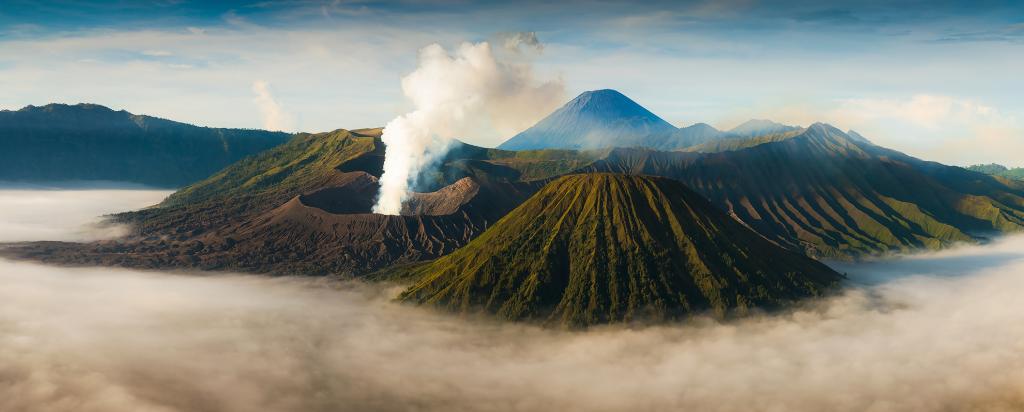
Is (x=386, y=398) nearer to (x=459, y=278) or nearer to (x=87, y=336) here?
(x=459, y=278)

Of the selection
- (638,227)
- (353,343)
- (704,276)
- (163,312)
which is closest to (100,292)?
(163,312)

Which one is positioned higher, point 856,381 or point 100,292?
point 100,292

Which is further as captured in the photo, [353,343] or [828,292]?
[828,292]

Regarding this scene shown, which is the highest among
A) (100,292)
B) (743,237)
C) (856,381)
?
(743,237)

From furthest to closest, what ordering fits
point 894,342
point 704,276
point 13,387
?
point 704,276
point 894,342
point 13,387

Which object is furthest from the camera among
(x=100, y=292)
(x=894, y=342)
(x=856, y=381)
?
(x=100, y=292)

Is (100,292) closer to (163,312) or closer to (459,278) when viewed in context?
(163,312)
